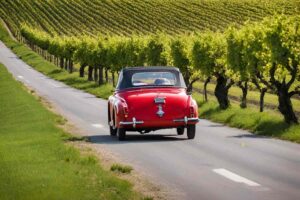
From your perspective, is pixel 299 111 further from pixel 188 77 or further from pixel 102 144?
pixel 102 144

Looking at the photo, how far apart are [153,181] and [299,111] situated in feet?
116

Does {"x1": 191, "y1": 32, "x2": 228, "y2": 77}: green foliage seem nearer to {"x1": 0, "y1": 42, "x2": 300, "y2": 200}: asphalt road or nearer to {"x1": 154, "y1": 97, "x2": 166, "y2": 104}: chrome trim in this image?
{"x1": 0, "y1": 42, "x2": 300, "y2": 200}: asphalt road

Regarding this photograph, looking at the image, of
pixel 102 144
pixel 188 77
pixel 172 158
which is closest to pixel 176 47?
pixel 188 77

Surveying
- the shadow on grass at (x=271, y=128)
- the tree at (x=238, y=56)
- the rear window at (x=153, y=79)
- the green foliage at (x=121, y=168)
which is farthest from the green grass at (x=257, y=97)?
the green foliage at (x=121, y=168)

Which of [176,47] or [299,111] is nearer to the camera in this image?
[299,111]

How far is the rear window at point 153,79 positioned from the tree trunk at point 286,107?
184 inches

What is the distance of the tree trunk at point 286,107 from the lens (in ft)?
75.6

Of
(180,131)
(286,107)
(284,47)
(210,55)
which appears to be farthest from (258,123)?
(210,55)

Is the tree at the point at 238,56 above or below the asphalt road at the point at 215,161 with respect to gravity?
above

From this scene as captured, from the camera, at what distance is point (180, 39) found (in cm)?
4975

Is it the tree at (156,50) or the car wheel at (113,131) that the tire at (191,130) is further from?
the tree at (156,50)

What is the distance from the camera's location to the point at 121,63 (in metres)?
68.6

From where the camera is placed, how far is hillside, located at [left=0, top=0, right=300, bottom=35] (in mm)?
136750

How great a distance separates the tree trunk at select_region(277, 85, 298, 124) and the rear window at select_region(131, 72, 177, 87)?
4.68 m
